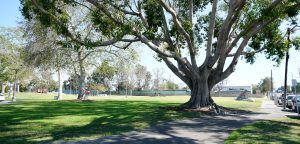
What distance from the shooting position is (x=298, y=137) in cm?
1273

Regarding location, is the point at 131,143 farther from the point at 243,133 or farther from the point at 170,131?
the point at 243,133

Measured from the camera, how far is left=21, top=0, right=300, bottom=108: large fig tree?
18.6m

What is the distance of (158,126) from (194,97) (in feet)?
34.1

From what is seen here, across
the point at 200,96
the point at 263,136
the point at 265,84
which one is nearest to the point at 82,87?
the point at 200,96

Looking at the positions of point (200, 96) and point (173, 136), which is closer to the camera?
point (173, 136)

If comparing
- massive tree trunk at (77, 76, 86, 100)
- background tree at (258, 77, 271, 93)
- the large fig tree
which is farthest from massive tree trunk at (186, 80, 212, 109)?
background tree at (258, 77, 271, 93)

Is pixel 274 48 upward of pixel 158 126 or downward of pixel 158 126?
upward

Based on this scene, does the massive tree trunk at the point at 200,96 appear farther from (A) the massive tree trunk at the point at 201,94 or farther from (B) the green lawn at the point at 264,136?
(B) the green lawn at the point at 264,136

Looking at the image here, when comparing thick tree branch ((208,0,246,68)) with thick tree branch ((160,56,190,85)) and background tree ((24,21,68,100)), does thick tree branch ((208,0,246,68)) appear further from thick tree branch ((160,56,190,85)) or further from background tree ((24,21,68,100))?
background tree ((24,21,68,100))

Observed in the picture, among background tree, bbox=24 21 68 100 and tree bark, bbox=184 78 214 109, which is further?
background tree, bbox=24 21 68 100

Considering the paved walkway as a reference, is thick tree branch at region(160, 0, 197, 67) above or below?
above

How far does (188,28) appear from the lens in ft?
76.0

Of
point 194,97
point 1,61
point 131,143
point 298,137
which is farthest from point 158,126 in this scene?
point 1,61

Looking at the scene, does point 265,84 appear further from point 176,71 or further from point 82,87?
point 176,71
